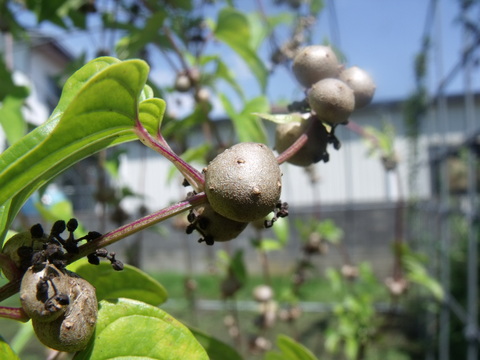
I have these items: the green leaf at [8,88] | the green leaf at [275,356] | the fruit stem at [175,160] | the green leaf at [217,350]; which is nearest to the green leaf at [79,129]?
the fruit stem at [175,160]

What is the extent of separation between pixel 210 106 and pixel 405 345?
272cm

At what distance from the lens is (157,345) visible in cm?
36

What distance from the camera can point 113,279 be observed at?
460 millimetres

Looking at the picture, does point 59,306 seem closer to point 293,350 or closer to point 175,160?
point 175,160

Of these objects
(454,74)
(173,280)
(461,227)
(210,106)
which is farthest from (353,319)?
(173,280)

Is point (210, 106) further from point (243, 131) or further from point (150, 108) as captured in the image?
point (150, 108)

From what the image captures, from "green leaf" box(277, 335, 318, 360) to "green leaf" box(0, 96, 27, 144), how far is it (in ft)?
1.66

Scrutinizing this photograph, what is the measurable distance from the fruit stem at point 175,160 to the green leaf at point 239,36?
64 cm

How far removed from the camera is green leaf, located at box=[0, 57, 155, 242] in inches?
11.5

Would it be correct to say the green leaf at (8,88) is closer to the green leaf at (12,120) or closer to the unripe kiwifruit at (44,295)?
the green leaf at (12,120)

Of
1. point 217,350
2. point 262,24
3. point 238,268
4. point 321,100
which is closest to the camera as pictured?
point 321,100

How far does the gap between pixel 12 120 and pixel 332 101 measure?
0.56 meters

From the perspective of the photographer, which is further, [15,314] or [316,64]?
[316,64]

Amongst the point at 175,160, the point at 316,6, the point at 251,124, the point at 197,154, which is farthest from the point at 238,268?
the point at 316,6
